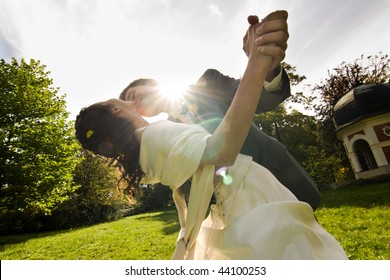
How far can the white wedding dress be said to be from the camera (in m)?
1.08

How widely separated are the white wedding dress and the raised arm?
11cm

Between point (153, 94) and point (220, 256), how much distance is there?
1406 millimetres

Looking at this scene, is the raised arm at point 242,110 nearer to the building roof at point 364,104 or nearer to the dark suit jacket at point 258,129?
the dark suit jacket at point 258,129

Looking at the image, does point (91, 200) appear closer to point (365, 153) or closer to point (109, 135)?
point (365, 153)

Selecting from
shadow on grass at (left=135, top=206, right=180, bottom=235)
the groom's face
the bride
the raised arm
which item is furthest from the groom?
shadow on grass at (left=135, top=206, right=180, bottom=235)

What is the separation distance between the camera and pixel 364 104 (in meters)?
19.6

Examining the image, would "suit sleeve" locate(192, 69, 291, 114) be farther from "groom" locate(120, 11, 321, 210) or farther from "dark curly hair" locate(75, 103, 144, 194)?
"dark curly hair" locate(75, 103, 144, 194)

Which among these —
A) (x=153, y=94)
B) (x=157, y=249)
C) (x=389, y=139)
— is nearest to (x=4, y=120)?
(x=157, y=249)

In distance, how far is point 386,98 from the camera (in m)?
19.2

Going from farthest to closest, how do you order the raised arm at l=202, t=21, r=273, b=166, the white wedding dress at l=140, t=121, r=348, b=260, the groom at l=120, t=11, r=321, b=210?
1. the groom at l=120, t=11, r=321, b=210
2. the white wedding dress at l=140, t=121, r=348, b=260
3. the raised arm at l=202, t=21, r=273, b=166

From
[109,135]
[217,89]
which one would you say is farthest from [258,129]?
[109,135]

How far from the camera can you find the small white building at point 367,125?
60.6ft

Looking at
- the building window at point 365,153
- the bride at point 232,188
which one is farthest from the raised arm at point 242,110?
the building window at point 365,153

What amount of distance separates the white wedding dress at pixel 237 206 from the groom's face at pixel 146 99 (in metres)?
0.83
